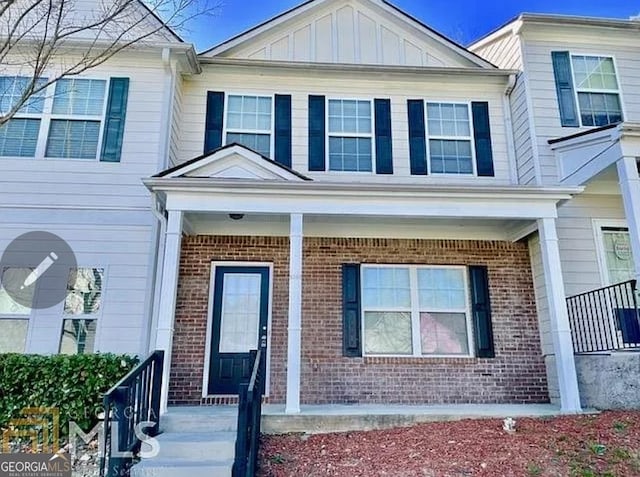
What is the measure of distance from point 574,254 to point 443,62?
14.1 feet

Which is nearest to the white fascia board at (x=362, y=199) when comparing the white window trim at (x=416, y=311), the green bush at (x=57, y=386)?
the white window trim at (x=416, y=311)

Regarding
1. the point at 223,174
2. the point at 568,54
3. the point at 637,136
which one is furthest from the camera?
the point at 568,54

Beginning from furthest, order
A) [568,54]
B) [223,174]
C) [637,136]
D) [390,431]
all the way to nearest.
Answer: [568,54]
[223,174]
[637,136]
[390,431]

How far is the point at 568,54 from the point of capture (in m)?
8.50

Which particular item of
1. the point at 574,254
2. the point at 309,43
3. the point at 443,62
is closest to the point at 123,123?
the point at 309,43

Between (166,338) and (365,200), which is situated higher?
(365,200)

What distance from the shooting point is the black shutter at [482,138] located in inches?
330

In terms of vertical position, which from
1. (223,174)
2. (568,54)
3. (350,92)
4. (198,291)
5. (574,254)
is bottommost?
(198,291)

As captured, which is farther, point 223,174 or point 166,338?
point 223,174

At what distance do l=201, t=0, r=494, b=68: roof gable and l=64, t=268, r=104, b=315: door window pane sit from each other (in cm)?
465

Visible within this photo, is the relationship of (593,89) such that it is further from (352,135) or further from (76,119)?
(76,119)

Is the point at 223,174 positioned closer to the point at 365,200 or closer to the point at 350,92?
the point at 365,200

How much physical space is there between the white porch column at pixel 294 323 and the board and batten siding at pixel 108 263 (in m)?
2.27

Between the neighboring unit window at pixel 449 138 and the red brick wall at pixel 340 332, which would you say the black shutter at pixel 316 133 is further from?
the neighboring unit window at pixel 449 138
